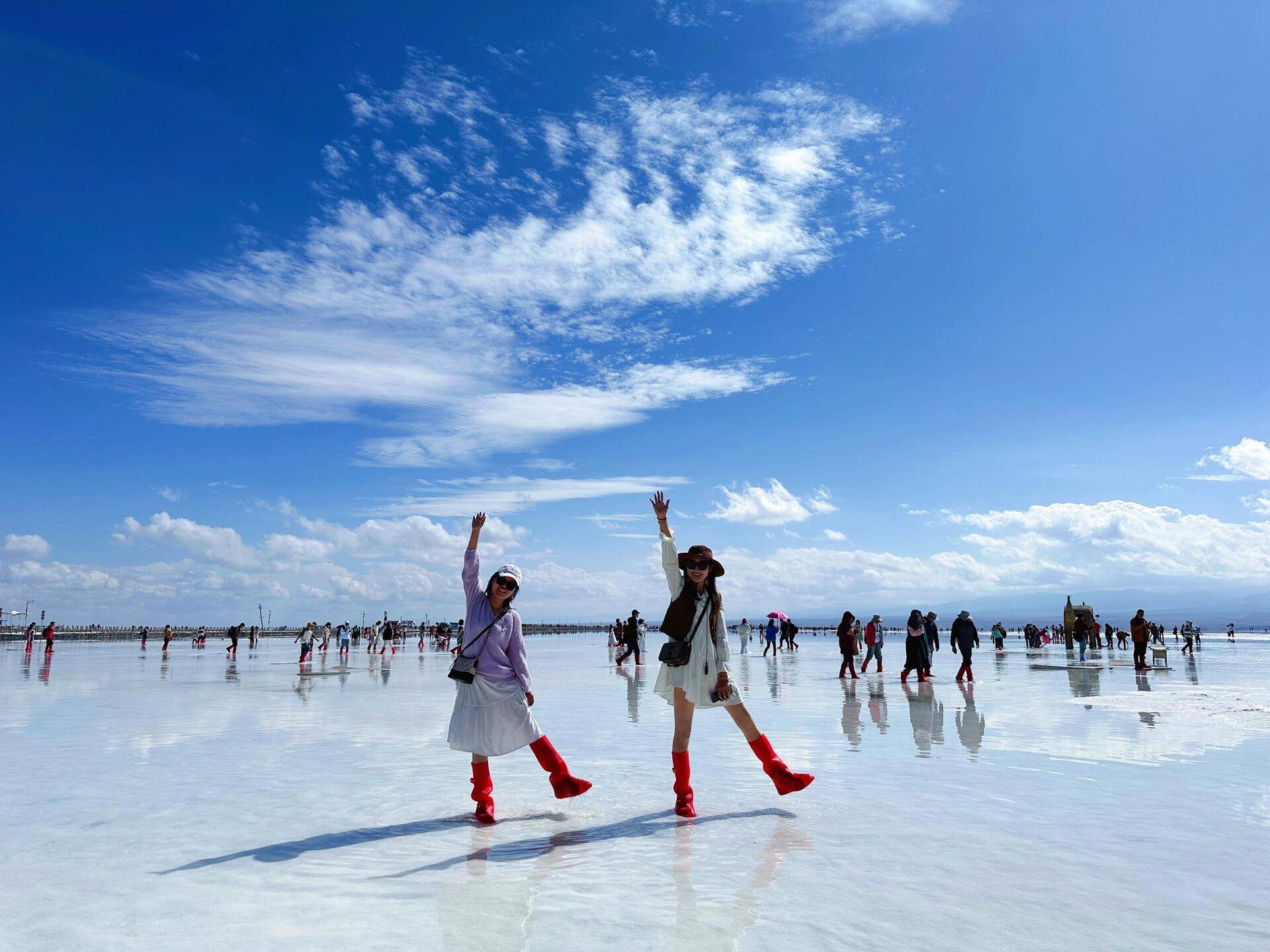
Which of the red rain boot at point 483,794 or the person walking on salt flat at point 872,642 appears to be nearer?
the red rain boot at point 483,794

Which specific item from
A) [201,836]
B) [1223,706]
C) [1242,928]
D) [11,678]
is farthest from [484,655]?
[11,678]

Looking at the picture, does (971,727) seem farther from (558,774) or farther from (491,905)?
(491,905)

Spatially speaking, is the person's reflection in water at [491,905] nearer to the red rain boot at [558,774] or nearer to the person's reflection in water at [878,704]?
the red rain boot at [558,774]

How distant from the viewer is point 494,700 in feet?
20.8

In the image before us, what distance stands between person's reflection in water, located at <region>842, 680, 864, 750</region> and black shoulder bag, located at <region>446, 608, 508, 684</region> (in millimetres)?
5118

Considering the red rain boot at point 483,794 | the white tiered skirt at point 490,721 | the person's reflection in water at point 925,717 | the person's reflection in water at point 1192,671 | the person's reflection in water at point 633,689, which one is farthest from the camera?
the person's reflection in water at point 1192,671

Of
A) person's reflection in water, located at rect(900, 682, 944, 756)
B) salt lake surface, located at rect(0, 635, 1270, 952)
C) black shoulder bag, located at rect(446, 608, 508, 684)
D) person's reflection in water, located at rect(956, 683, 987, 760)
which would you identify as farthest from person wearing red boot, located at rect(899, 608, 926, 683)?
black shoulder bag, located at rect(446, 608, 508, 684)

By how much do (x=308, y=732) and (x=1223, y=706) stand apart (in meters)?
15.1

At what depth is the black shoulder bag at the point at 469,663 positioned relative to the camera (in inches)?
248

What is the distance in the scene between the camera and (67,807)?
6.74 metres

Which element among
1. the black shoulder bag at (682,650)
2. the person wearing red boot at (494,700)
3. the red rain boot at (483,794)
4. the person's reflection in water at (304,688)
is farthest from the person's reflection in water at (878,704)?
the person's reflection in water at (304,688)

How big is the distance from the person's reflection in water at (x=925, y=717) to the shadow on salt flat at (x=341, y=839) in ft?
17.4

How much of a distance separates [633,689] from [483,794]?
12.8 m

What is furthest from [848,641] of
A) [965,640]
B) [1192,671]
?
[1192,671]
